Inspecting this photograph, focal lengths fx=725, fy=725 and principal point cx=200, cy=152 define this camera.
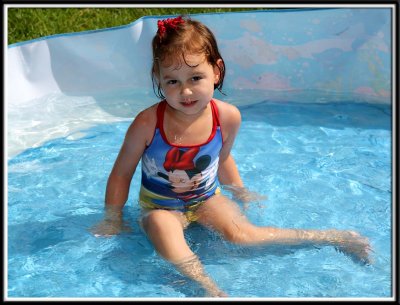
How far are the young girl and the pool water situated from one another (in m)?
0.07

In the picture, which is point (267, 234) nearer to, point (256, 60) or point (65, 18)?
point (256, 60)

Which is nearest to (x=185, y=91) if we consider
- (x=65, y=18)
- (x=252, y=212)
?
(x=252, y=212)

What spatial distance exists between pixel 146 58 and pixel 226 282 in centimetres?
241

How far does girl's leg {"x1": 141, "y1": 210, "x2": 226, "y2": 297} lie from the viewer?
2.87 m

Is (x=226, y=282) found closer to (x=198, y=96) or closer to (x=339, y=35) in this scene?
(x=198, y=96)

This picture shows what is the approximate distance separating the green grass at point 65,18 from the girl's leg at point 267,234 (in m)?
2.66

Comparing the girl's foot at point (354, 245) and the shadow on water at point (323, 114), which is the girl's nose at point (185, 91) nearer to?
the girl's foot at point (354, 245)

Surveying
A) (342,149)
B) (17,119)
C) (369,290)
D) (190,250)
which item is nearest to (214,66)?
(190,250)

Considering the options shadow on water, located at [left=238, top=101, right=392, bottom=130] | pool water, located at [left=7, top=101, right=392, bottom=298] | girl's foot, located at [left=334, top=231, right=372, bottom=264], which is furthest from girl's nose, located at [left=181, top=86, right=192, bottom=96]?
shadow on water, located at [left=238, top=101, right=392, bottom=130]

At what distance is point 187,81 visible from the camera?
2980mm

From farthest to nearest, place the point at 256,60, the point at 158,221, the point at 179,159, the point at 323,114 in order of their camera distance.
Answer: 1. the point at 256,60
2. the point at 323,114
3. the point at 179,159
4. the point at 158,221

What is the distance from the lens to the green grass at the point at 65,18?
540cm

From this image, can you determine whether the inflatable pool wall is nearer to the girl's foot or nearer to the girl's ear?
the girl's ear

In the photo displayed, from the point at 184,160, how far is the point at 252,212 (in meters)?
0.56
